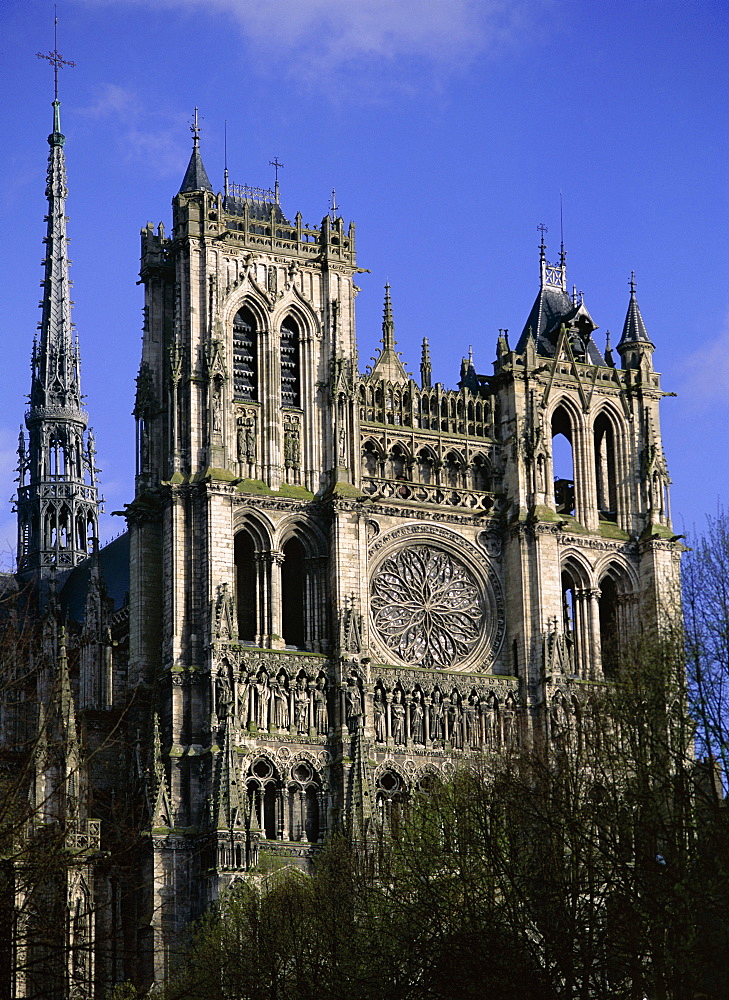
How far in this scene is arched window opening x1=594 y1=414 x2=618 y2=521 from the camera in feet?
312

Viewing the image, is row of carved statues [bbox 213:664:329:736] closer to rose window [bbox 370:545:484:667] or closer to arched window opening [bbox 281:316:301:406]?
rose window [bbox 370:545:484:667]

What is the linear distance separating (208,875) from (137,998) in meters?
17.4

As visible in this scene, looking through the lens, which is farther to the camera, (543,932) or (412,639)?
(412,639)

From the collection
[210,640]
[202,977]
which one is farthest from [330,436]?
[202,977]

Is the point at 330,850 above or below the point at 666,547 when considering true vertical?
below

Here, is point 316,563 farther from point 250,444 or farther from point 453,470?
point 453,470

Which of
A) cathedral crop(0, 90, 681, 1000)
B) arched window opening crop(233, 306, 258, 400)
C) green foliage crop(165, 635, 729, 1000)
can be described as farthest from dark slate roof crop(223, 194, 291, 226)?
green foliage crop(165, 635, 729, 1000)

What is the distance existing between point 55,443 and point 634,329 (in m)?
39.5

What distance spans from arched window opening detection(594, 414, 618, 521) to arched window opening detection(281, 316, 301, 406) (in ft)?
49.9

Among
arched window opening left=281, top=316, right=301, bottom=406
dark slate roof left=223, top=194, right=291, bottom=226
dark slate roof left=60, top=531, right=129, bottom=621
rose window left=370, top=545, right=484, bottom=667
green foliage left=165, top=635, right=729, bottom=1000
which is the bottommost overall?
green foliage left=165, top=635, right=729, bottom=1000

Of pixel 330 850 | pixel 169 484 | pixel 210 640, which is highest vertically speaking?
pixel 169 484

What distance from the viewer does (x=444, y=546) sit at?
295 feet

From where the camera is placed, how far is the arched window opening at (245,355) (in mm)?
88188

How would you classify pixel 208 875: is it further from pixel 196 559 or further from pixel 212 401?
pixel 212 401
